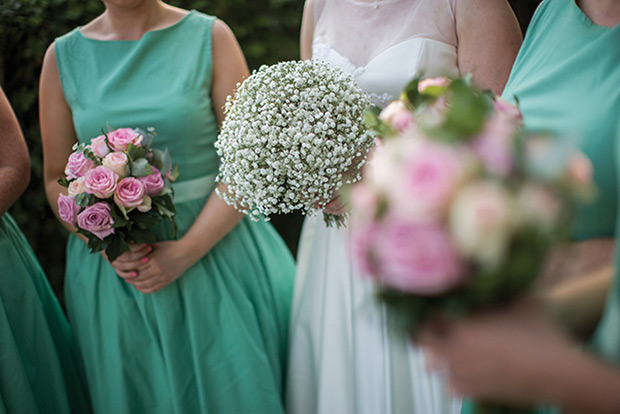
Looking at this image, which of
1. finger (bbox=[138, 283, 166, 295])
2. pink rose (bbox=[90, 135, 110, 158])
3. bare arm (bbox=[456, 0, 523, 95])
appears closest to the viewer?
bare arm (bbox=[456, 0, 523, 95])

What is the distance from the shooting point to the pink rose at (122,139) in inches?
86.8

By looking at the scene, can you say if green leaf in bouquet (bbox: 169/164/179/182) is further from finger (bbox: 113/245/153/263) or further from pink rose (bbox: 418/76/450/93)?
pink rose (bbox: 418/76/450/93)

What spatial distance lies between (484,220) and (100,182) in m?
1.75

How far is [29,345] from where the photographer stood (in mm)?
2605

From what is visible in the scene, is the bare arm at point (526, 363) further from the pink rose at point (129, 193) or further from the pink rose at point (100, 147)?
the pink rose at point (100, 147)

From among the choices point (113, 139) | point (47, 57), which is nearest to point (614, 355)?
point (113, 139)

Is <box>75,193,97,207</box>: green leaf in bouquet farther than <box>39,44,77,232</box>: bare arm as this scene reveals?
No

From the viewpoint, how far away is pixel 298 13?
4.22 m

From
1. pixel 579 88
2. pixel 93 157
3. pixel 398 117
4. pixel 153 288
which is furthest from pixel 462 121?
pixel 153 288

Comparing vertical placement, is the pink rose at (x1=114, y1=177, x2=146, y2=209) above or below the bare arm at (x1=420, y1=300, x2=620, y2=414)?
below

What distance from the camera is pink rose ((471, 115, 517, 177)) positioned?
2.81 ft

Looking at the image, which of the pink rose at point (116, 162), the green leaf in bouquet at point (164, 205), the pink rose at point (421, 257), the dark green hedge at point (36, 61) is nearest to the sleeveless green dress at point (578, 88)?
the pink rose at point (421, 257)

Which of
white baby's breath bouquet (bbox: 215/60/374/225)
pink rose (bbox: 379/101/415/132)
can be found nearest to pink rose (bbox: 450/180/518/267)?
pink rose (bbox: 379/101/415/132)

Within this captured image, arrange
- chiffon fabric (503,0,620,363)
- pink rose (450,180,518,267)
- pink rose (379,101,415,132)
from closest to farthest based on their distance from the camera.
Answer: pink rose (450,180,518,267), pink rose (379,101,415,132), chiffon fabric (503,0,620,363)
